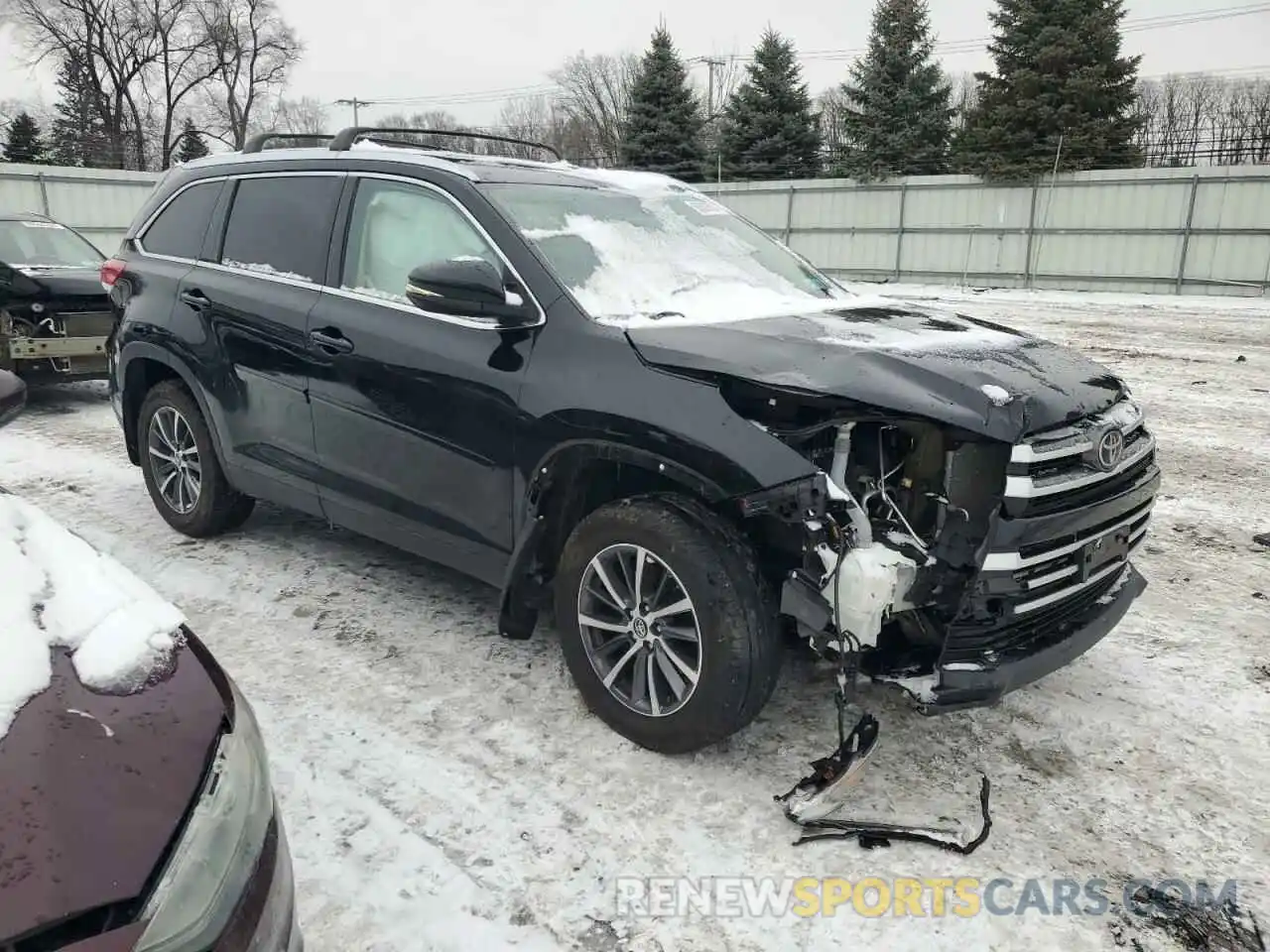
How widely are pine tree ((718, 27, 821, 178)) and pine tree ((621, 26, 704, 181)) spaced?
66.9 inches

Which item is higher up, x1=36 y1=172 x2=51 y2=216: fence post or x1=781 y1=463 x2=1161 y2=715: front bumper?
x1=36 y1=172 x2=51 y2=216: fence post

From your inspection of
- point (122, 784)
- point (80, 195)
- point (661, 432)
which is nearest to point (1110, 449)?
point (661, 432)

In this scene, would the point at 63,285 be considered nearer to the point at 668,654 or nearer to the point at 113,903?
the point at 668,654

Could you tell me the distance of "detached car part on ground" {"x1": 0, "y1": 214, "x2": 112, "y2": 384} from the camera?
25.3 ft

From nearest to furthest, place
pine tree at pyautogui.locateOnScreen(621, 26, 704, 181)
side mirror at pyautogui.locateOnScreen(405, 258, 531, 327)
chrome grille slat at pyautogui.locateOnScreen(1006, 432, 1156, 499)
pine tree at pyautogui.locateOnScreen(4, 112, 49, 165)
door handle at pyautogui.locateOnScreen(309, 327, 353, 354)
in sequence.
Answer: chrome grille slat at pyautogui.locateOnScreen(1006, 432, 1156, 499)
side mirror at pyautogui.locateOnScreen(405, 258, 531, 327)
door handle at pyautogui.locateOnScreen(309, 327, 353, 354)
pine tree at pyautogui.locateOnScreen(621, 26, 704, 181)
pine tree at pyautogui.locateOnScreen(4, 112, 49, 165)

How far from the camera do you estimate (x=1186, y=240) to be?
21.3 m

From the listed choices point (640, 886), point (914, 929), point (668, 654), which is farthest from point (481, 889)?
point (914, 929)


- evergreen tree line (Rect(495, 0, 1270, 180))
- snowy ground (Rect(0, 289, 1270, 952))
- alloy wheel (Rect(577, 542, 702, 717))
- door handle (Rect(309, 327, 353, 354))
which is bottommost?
snowy ground (Rect(0, 289, 1270, 952))

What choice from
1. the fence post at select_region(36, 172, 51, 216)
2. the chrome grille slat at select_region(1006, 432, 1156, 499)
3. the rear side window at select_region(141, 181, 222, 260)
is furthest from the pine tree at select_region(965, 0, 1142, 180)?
the chrome grille slat at select_region(1006, 432, 1156, 499)

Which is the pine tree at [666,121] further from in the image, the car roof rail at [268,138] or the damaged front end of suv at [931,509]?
the damaged front end of suv at [931,509]

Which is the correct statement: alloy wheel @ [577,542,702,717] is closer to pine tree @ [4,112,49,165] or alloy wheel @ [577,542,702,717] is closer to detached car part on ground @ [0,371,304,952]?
detached car part on ground @ [0,371,304,952]

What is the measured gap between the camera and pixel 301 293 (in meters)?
3.89

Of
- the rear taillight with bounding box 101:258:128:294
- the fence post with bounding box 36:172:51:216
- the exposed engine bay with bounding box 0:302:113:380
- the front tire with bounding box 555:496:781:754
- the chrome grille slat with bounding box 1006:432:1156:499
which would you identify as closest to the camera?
the chrome grille slat with bounding box 1006:432:1156:499

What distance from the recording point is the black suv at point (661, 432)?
254cm
